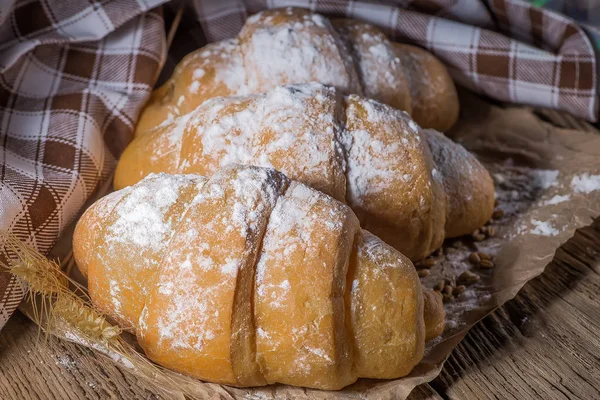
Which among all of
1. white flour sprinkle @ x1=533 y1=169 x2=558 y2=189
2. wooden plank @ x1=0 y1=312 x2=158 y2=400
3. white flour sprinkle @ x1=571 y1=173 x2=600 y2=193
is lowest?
wooden plank @ x1=0 y1=312 x2=158 y2=400

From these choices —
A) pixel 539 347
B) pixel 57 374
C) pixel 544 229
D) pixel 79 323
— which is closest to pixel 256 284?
pixel 79 323

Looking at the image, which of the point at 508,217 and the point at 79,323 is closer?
the point at 79,323

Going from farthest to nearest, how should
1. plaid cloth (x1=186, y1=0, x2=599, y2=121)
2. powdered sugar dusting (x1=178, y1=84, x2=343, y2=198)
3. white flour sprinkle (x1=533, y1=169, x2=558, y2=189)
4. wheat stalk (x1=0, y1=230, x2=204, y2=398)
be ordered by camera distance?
plaid cloth (x1=186, y1=0, x2=599, y2=121), white flour sprinkle (x1=533, y1=169, x2=558, y2=189), powdered sugar dusting (x1=178, y1=84, x2=343, y2=198), wheat stalk (x1=0, y1=230, x2=204, y2=398)

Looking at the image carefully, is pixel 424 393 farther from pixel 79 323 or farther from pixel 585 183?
pixel 585 183

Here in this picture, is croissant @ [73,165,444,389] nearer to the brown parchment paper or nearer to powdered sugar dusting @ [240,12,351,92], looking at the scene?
the brown parchment paper

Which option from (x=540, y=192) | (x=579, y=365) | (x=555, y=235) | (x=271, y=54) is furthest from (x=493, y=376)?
(x=271, y=54)

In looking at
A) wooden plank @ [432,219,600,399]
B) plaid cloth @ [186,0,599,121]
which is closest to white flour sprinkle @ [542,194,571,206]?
wooden plank @ [432,219,600,399]
